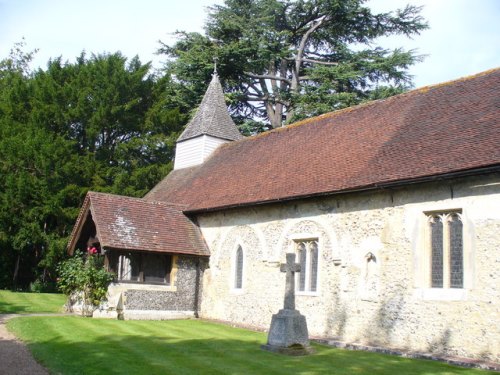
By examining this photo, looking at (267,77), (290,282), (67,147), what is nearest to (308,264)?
(290,282)

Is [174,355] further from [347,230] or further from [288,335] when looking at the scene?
[347,230]

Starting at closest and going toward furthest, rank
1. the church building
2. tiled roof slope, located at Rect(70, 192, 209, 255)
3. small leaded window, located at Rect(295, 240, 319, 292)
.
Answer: the church building → small leaded window, located at Rect(295, 240, 319, 292) → tiled roof slope, located at Rect(70, 192, 209, 255)

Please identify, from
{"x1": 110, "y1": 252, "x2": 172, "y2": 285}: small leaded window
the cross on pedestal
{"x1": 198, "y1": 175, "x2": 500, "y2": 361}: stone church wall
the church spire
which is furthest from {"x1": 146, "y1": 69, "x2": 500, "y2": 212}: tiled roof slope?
the church spire

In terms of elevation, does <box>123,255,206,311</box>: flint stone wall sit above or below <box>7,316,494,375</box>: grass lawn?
above

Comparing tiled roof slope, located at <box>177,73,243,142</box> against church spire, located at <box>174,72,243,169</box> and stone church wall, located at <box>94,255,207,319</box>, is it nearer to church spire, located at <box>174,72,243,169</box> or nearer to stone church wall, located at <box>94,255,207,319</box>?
church spire, located at <box>174,72,243,169</box>

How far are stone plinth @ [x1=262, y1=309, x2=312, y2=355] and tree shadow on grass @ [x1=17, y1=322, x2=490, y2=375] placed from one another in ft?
0.89

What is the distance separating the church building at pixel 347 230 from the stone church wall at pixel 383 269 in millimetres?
29

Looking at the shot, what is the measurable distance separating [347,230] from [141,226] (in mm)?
6896

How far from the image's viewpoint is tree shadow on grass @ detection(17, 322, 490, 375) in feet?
29.5

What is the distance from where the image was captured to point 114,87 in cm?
2775

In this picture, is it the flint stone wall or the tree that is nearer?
the flint stone wall

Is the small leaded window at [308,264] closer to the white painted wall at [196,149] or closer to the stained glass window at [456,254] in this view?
the stained glass window at [456,254]

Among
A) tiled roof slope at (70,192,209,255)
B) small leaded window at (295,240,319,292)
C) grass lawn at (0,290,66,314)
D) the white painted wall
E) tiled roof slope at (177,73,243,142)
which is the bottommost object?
grass lawn at (0,290,66,314)

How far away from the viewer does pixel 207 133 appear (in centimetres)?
2445
